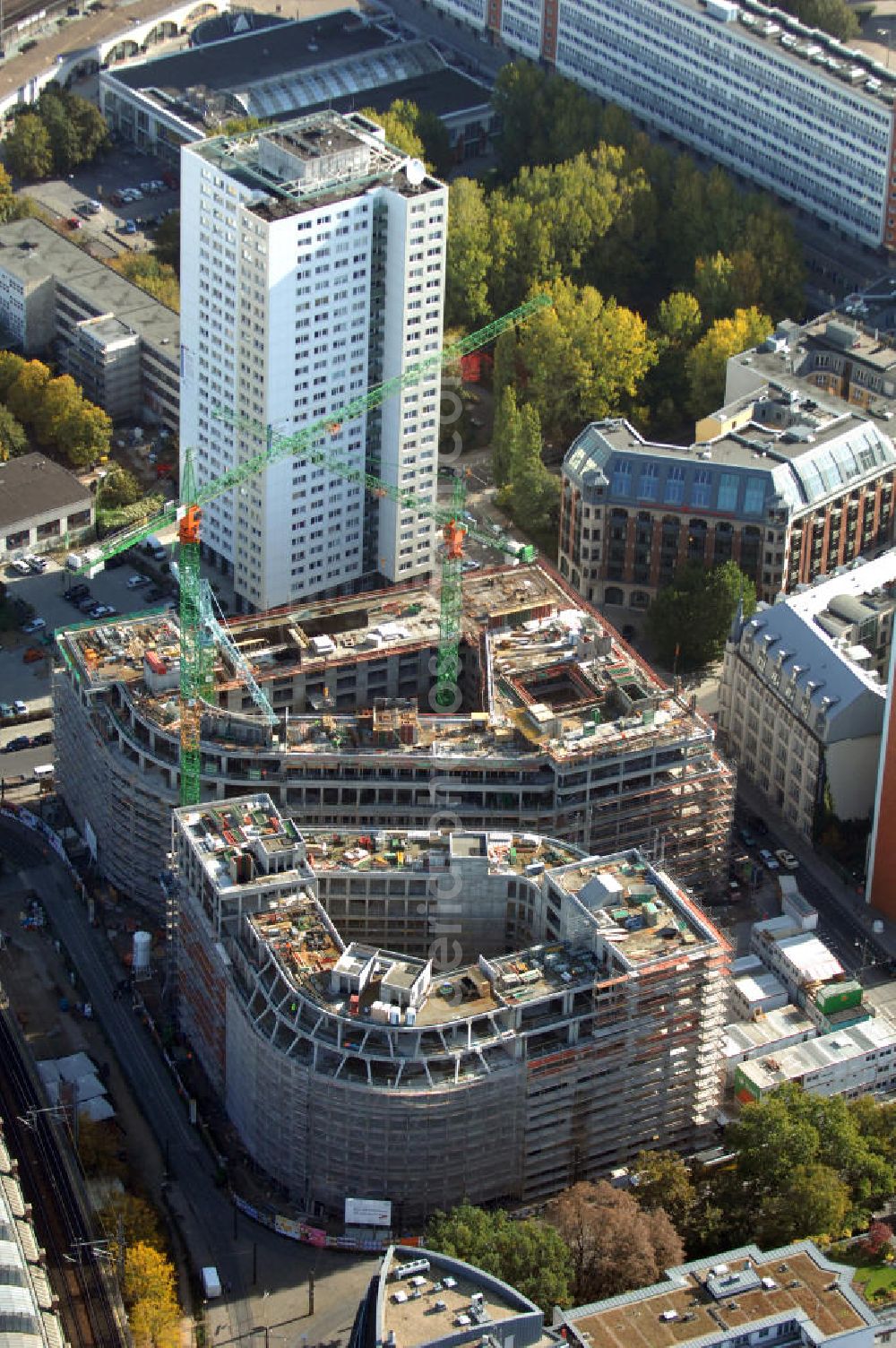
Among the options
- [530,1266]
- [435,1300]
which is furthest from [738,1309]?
[435,1300]

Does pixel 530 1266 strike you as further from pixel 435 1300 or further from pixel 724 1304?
pixel 724 1304

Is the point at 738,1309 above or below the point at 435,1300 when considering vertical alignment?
below

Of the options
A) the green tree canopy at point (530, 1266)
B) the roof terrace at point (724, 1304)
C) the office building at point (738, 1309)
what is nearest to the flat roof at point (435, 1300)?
the office building at point (738, 1309)

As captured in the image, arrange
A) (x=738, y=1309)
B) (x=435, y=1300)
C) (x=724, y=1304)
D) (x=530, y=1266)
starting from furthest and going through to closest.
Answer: (x=530, y=1266) → (x=724, y=1304) → (x=738, y=1309) → (x=435, y=1300)

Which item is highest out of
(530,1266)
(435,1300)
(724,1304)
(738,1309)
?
(435,1300)

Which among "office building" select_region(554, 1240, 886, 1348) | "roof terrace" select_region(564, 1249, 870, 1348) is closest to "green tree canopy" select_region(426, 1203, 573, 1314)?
"office building" select_region(554, 1240, 886, 1348)

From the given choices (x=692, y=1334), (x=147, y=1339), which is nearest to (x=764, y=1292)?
(x=692, y=1334)

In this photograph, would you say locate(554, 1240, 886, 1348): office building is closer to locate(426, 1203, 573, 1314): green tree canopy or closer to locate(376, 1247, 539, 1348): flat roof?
locate(376, 1247, 539, 1348): flat roof

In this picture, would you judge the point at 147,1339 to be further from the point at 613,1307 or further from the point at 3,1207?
the point at 613,1307
